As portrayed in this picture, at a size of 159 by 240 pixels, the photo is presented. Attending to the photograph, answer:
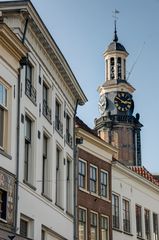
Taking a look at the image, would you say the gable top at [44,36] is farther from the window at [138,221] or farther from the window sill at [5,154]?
the window at [138,221]

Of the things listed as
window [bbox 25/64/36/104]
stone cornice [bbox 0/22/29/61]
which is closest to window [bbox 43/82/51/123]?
window [bbox 25/64/36/104]

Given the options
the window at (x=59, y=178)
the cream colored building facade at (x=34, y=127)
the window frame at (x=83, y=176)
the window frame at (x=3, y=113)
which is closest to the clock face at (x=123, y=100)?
the window frame at (x=83, y=176)

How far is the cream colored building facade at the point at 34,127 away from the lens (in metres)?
24.0

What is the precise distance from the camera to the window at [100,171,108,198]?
40344 mm

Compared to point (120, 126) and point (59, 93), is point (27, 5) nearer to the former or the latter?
point (59, 93)

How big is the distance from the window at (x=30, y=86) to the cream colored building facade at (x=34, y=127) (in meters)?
0.04

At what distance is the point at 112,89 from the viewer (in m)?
99.4

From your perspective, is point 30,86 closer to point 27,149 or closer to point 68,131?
point 27,149

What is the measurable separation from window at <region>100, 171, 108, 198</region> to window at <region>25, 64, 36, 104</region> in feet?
44.7

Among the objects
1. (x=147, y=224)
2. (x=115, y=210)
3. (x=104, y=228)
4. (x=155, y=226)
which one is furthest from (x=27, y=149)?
(x=155, y=226)

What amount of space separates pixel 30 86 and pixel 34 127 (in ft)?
5.20

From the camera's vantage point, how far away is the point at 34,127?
27406mm

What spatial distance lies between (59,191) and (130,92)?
6735 centimetres

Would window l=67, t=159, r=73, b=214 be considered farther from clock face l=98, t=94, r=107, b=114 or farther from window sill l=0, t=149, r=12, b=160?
clock face l=98, t=94, r=107, b=114
